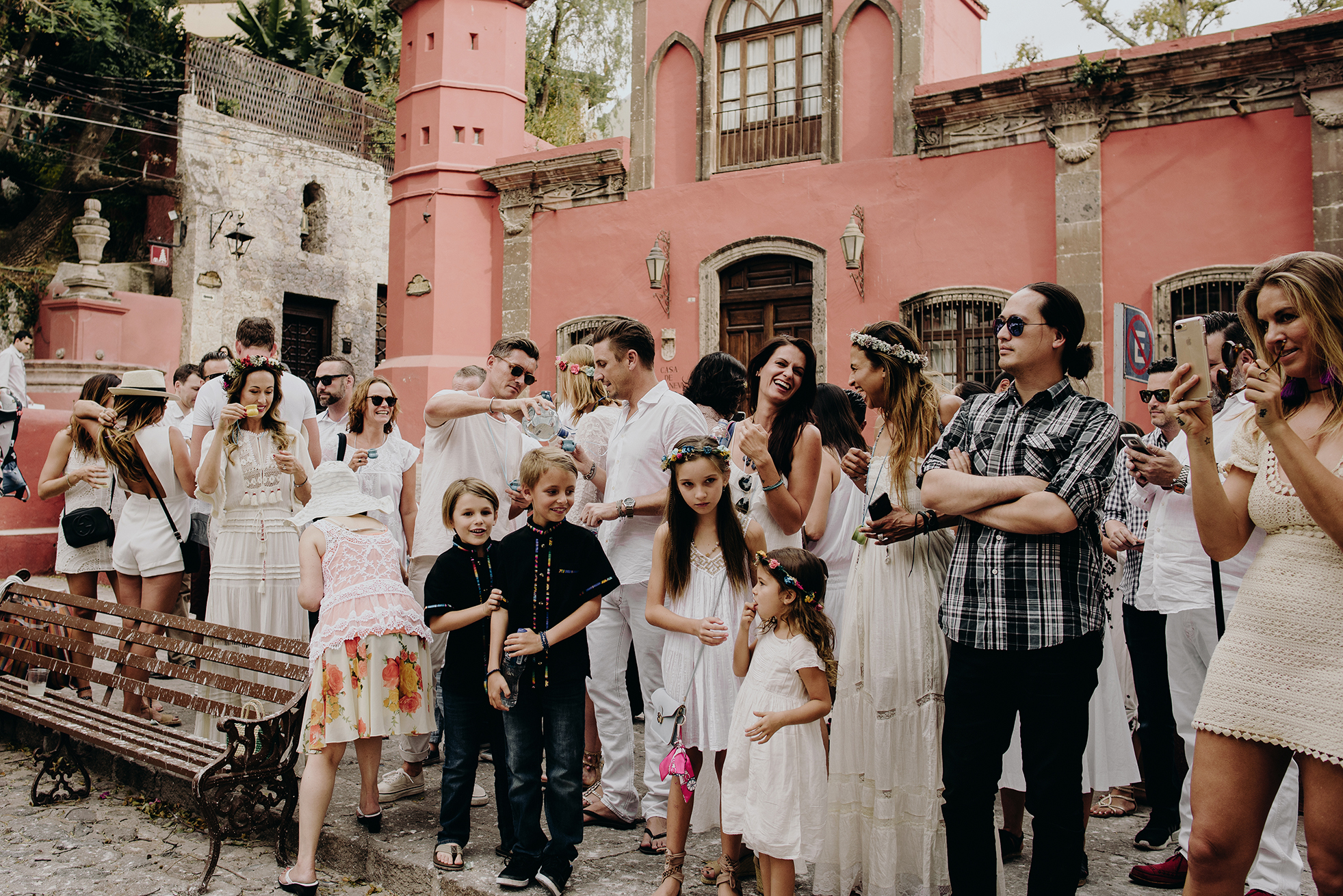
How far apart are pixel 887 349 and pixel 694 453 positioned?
32.2 inches

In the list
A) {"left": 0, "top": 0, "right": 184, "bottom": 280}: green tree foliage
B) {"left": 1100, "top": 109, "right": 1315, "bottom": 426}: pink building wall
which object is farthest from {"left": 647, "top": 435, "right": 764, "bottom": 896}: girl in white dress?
{"left": 0, "top": 0, "right": 184, "bottom": 280}: green tree foliage

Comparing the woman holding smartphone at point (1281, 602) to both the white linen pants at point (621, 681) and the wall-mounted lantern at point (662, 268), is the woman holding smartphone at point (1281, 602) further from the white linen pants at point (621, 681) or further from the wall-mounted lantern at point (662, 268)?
the wall-mounted lantern at point (662, 268)

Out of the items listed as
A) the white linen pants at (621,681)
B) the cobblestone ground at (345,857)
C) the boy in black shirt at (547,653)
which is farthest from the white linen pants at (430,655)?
the boy in black shirt at (547,653)

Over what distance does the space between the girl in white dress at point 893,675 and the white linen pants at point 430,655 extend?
194 centimetres

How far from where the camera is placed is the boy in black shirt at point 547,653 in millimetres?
3645

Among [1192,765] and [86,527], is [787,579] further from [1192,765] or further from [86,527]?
[86,527]

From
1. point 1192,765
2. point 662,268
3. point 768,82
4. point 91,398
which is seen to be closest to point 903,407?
point 1192,765

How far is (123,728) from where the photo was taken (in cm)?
480

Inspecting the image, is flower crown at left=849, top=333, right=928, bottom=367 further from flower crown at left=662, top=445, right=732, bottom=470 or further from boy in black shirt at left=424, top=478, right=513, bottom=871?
boy in black shirt at left=424, top=478, right=513, bottom=871

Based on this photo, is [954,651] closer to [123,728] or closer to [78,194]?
[123,728]

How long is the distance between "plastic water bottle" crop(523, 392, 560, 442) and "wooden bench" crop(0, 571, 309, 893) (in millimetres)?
1359

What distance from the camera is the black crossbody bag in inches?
237

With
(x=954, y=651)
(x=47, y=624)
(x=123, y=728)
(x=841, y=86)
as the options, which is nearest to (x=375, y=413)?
(x=123, y=728)

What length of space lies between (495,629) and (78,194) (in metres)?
23.9
